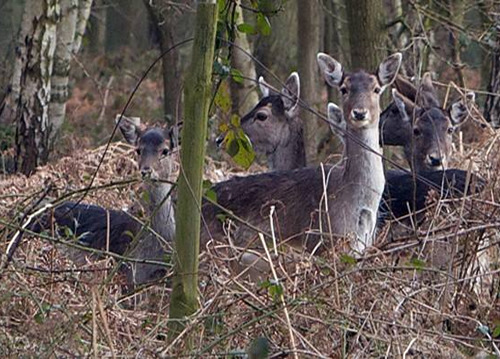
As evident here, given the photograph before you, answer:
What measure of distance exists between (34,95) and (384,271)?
7.98 meters

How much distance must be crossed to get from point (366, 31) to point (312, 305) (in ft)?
21.8

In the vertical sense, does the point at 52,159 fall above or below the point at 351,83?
below

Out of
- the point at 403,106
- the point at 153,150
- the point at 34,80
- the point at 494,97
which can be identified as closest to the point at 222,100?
the point at 153,150

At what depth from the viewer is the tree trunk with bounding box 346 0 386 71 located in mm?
12078

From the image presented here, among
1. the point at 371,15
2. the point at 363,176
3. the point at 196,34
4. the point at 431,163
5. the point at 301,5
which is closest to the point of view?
the point at 196,34

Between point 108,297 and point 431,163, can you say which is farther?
point 431,163

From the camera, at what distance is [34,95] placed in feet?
44.4

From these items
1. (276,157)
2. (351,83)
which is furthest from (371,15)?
(351,83)

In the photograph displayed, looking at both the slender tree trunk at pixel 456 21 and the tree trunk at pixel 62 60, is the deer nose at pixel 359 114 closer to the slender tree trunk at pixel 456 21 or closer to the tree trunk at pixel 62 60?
the slender tree trunk at pixel 456 21

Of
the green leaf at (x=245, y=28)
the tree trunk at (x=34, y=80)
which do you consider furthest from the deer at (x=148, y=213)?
the green leaf at (x=245, y=28)

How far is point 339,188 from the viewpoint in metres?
9.31

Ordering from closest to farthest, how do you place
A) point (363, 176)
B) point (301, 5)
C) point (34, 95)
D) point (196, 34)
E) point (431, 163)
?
point (196, 34), point (363, 176), point (431, 163), point (34, 95), point (301, 5)

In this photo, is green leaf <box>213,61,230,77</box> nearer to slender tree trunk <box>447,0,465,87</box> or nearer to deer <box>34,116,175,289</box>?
deer <box>34,116,175,289</box>

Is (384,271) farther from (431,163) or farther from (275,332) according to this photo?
(431,163)
